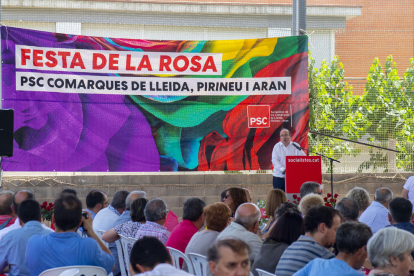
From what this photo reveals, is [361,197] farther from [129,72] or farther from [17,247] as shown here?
[129,72]

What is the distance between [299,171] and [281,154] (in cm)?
121

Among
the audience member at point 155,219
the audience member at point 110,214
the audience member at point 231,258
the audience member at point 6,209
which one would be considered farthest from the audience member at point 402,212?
the audience member at point 6,209

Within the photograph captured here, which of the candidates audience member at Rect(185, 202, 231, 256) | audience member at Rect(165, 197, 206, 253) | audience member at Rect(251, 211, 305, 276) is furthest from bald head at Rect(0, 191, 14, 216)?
audience member at Rect(251, 211, 305, 276)

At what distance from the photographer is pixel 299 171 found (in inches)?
278

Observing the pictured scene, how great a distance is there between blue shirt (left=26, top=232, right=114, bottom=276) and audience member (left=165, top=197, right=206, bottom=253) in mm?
1082

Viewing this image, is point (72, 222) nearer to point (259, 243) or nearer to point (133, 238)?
point (133, 238)

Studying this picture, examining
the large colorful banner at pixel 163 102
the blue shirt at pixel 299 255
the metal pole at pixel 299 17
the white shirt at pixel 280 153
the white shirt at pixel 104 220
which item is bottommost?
the white shirt at pixel 104 220

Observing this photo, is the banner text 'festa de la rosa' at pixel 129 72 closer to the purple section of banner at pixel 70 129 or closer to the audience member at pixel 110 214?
the purple section of banner at pixel 70 129

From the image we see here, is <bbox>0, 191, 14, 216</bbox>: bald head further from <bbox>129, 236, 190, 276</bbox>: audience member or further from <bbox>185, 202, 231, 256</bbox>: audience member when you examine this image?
<bbox>129, 236, 190, 276</bbox>: audience member

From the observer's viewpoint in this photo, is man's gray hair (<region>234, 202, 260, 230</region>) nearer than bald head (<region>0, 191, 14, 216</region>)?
Yes

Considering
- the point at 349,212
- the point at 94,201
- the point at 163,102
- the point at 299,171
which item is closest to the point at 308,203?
the point at 349,212

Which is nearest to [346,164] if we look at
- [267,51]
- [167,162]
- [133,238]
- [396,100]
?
[396,100]

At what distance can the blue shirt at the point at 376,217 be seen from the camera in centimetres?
482

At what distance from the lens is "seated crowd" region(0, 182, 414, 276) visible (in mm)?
2406
